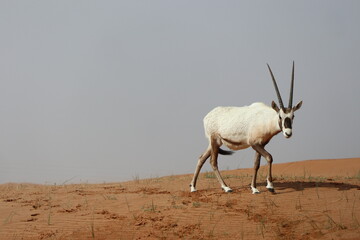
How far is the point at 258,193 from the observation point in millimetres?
8609

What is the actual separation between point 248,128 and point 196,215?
261 centimetres

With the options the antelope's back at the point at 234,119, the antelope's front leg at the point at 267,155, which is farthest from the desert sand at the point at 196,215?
the antelope's back at the point at 234,119

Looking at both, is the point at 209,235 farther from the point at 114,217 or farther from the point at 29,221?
the point at 29,221

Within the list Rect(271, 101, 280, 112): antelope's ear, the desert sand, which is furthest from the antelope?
the desert sand

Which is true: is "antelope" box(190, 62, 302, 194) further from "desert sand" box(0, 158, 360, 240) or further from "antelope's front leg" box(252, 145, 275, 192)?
"desert sand" box(0, 158, 360, 240)

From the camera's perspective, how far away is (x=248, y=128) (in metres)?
8.95

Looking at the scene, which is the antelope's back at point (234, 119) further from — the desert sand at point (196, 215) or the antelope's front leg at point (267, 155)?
the desert sand at point (196, 215)

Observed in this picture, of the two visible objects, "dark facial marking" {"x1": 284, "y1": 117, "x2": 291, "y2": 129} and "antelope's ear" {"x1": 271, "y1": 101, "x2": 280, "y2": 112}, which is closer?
"dark facial marking" {"x1": 284, "y1": 117, "x2": 291, "y2": 129}

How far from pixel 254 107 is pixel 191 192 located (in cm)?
256

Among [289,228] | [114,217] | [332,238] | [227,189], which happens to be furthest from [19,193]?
[332,238]

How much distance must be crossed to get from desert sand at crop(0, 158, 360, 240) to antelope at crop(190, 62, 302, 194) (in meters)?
0.78

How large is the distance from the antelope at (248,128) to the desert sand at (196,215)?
784mm

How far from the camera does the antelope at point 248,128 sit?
8398 millimetres

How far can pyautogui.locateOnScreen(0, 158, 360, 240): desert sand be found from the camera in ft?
21.3
